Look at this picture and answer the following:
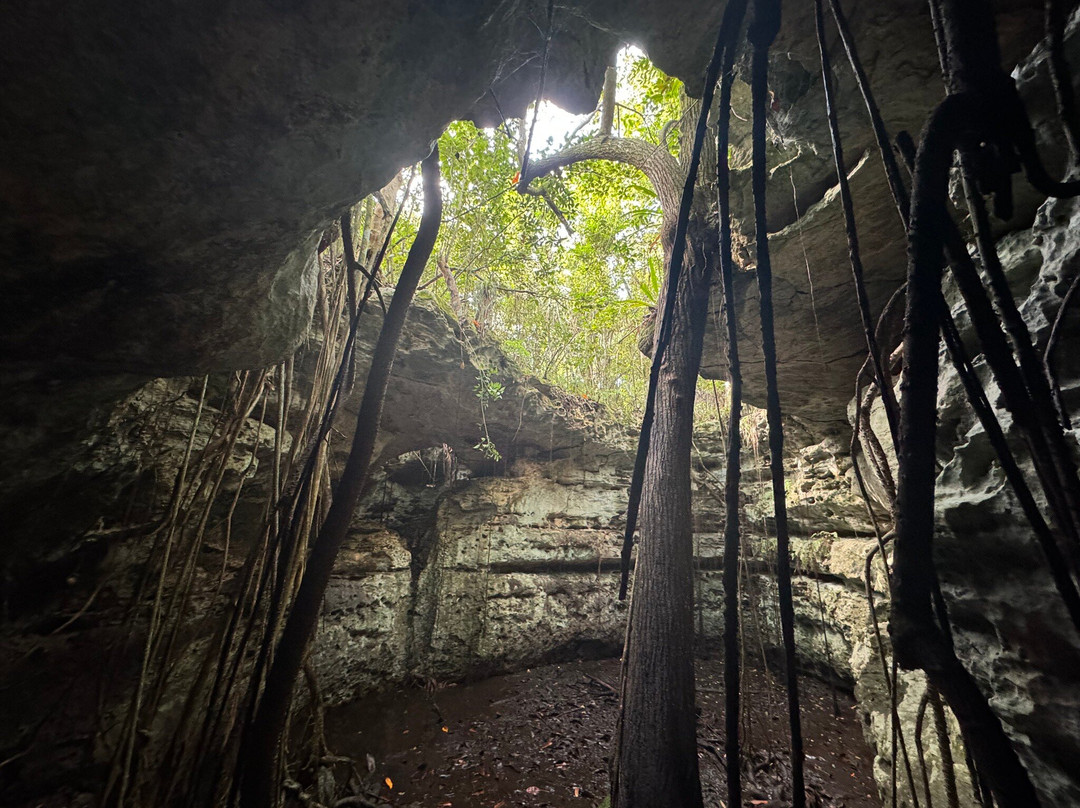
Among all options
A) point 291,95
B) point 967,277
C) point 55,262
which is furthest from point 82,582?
point 967,277

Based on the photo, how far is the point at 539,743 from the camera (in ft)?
11.0

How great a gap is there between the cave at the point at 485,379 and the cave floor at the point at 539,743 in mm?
38

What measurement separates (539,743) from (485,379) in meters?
3.27

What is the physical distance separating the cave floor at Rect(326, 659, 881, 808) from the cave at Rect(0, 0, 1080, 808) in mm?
38

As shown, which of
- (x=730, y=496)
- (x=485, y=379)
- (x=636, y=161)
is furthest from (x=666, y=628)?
(x=636, y=161)

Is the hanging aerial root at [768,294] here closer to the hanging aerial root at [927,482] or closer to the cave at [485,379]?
the cave at [485,379]

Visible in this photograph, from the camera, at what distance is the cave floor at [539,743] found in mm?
2779

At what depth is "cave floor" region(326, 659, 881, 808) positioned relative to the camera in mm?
2779

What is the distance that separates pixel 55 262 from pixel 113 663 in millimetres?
2185

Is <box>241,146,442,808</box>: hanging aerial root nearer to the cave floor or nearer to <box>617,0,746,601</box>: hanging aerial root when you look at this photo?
<box>617,0,746,601</box>: hanging aerial root

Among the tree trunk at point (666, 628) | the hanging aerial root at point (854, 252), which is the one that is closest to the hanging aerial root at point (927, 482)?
the hanging aerial root at point (854, 252)

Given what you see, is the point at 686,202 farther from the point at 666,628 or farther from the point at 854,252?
the point at 666,628

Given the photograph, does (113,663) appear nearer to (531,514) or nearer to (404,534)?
(404,534)

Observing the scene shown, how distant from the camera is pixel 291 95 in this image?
1.08 metres
